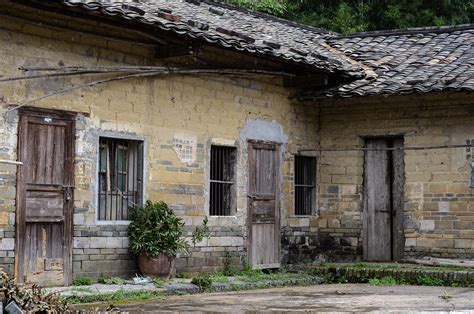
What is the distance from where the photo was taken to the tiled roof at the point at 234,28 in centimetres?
1232

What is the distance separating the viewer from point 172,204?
14.4 meters

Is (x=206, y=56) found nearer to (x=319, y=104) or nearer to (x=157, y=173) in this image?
(x=157, y=173)

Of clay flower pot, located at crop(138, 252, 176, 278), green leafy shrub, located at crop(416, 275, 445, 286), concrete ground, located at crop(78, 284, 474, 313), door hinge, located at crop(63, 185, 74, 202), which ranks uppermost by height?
door hinge, located at crop(63, 185, 74, 202)

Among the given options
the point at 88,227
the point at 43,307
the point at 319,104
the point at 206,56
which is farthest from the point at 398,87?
the point at 43,307

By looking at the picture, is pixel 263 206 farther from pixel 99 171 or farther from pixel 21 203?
pixel 21 203

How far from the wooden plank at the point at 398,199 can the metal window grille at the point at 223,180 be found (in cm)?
323

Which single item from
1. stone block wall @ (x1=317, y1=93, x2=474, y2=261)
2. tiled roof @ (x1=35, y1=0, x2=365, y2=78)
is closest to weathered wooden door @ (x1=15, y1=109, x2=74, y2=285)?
tiled roof @ (x1=35, y1=0, x2=365, y2=78)

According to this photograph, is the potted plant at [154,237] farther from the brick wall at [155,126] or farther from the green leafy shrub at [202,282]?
the green leafy shrub at [202,282]

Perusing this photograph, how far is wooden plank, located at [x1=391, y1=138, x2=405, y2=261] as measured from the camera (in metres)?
16.9

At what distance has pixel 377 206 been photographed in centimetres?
1719

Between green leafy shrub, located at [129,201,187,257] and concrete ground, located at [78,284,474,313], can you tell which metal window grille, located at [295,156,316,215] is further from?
green leafy shrub, located at [129,201,187,257]

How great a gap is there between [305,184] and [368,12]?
10.4m

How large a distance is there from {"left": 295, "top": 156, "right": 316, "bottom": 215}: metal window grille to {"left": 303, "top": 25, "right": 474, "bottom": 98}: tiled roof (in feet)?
4.71

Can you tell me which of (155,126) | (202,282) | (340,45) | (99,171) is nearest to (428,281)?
(202,282)
